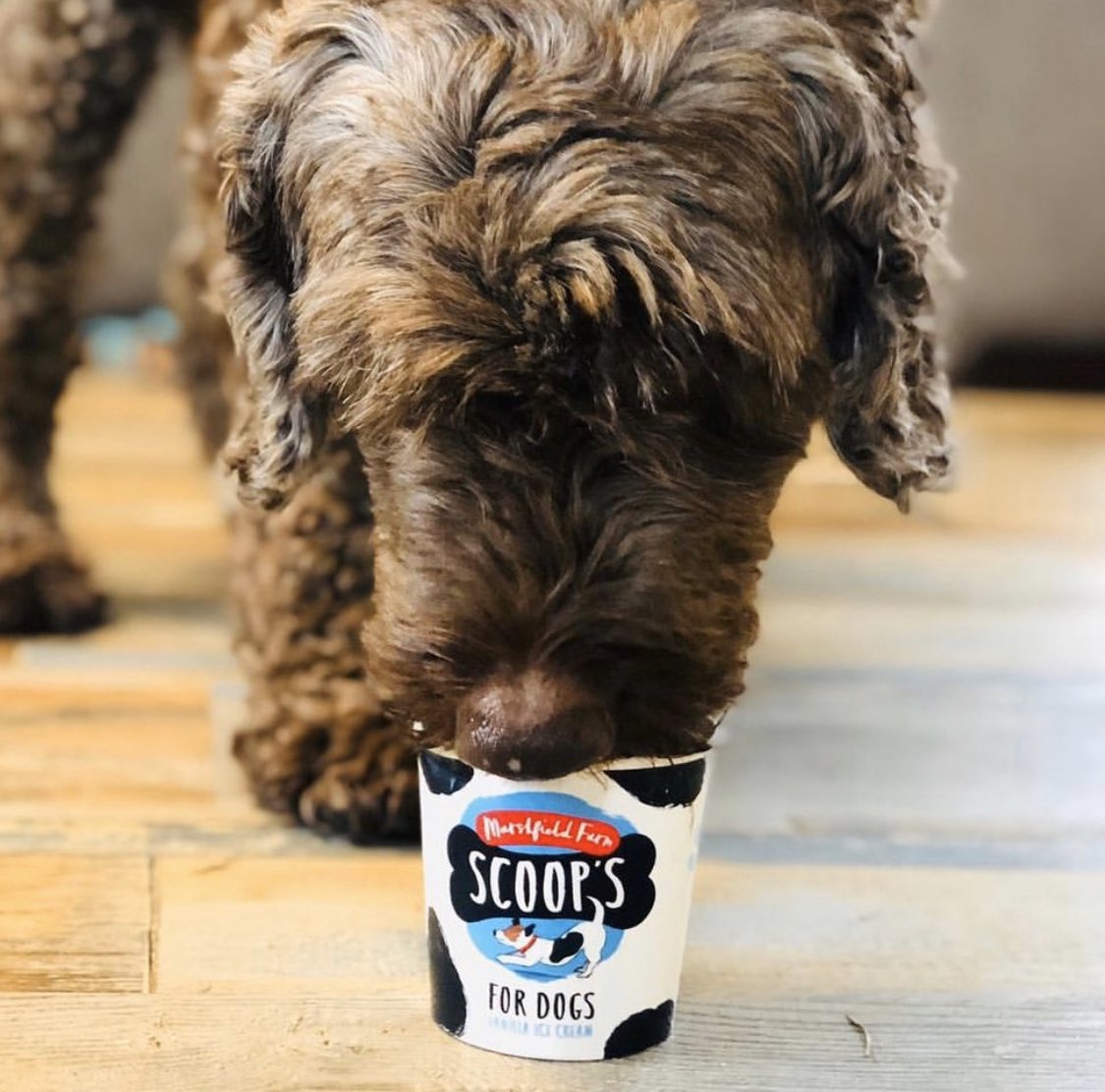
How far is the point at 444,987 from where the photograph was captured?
1442 millimetres

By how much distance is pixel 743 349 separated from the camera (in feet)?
4.22

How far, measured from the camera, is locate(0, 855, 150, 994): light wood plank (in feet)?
5.04

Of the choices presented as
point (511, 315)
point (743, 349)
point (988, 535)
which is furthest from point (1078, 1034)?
point (988, 535)

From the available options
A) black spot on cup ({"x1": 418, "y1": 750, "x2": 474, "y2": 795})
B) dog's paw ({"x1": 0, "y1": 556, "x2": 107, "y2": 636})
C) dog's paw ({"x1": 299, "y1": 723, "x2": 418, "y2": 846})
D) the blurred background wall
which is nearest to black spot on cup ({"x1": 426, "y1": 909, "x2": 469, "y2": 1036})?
black spot on cup ({"x1": 418, "y1": 750, "x2": 474, "y2": 795})

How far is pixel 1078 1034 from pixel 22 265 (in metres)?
1.75

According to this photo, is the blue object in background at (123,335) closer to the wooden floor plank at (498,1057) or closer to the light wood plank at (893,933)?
the light wood plank at (893,933)

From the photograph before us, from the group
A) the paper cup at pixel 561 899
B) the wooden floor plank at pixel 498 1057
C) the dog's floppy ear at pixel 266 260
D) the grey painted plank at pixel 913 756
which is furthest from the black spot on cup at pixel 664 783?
the grey painted plank at pixel 913 756

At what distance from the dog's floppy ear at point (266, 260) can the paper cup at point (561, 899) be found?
1.25 ft

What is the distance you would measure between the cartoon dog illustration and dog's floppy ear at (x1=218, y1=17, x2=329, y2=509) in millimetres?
504

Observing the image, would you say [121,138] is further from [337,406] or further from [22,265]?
[337,406]

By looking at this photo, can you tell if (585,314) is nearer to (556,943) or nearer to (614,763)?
(614,763)

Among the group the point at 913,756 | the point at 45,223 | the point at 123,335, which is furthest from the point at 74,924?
the point at 123,335

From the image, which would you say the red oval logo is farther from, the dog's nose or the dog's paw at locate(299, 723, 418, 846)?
the dog's paw at locate(299, 723, 418, 846)

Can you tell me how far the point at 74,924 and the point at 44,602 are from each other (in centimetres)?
92
